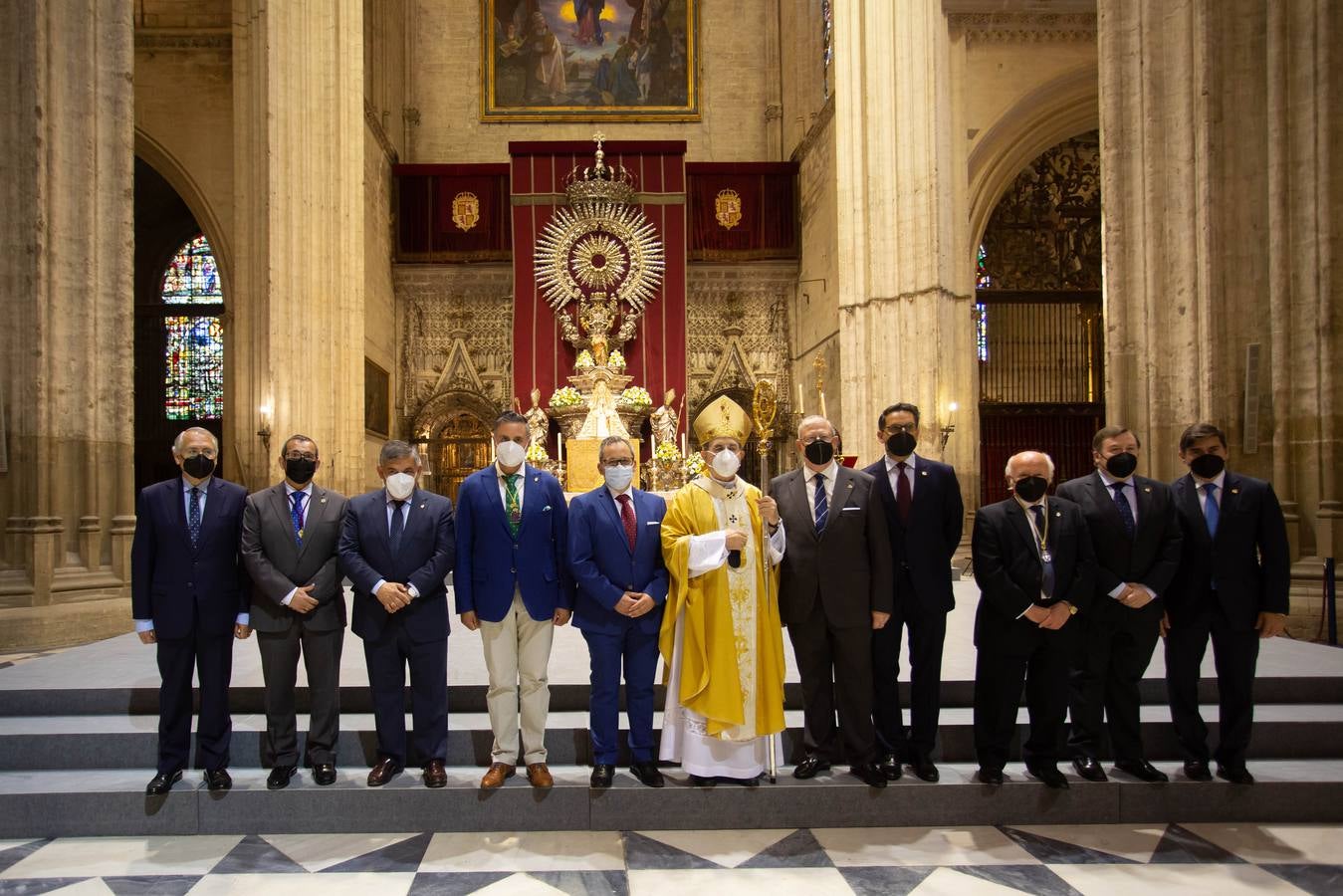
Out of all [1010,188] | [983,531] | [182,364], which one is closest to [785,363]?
[1010,188]

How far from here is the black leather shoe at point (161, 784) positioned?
13.3 ft

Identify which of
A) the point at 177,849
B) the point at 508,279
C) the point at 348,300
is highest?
the point at 508,279

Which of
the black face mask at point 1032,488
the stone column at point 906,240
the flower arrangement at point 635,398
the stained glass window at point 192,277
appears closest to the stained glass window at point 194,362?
the stained glass window at point 192,277

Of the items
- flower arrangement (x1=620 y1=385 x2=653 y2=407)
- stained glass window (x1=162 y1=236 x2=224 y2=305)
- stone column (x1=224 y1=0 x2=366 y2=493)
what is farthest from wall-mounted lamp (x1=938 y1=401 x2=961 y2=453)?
stained glass window (x1=162 y1=236 x2=224 y2=305)

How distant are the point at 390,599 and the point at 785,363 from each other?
1556 cm

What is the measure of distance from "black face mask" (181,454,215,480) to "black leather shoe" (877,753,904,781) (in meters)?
3.09

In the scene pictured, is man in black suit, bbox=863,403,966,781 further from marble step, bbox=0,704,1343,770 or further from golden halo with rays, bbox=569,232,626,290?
golden halo with rays, bbox=569,232,626,290

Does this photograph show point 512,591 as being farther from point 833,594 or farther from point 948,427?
point 948,427

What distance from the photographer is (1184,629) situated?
4246 millimetres

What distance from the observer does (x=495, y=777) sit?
13.4 feet

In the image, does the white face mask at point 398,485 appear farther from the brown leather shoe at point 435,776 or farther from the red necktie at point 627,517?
the brown leather shoe at point 435,776

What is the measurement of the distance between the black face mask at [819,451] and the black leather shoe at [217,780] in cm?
277

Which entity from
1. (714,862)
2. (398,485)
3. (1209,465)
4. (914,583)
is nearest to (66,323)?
(398,485)

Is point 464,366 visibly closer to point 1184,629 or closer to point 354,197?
point 354,197
